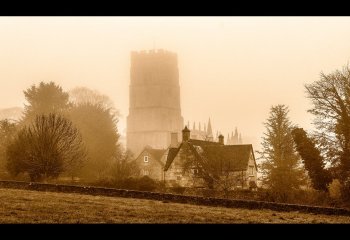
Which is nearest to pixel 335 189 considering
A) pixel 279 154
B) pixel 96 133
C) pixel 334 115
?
pixel 334 115

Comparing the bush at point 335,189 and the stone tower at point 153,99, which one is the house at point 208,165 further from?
the stone tower at point 153,99

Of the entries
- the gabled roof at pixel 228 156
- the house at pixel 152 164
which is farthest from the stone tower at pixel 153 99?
the gabled roof at pixel 228 156

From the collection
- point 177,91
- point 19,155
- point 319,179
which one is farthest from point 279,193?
point 177,91

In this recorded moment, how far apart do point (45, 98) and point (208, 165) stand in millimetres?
31657

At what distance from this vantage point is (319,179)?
39.5 metres

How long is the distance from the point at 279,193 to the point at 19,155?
75.2ft

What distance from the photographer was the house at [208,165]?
137ft

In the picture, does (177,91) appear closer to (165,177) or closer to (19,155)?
(165,177)

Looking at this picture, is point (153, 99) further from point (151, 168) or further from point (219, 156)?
point (219, 156)

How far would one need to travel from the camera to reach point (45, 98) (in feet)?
211

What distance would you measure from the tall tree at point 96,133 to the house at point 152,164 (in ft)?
23.2

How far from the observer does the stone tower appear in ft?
386

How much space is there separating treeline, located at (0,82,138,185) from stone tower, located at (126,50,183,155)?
32.6 m

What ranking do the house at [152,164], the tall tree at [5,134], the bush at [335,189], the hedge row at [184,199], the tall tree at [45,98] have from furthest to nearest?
the house at [152,164] → the tall tree at [45,98] → the tall tree at [5,134] → the bush at [335,189] → the hedge row at [184,199]
